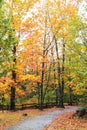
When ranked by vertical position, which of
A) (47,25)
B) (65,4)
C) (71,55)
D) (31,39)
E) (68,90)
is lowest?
(68,90)

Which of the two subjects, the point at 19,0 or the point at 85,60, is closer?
the point at 85,60

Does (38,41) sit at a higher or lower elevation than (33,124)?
higher

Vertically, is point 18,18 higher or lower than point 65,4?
lower

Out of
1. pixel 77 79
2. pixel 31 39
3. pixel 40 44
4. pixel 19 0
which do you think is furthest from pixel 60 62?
pixel 77 79

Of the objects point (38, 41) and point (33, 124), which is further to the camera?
point (38, 41)

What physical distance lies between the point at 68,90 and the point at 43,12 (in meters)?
23.3

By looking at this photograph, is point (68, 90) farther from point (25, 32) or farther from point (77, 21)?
point (77, 21)

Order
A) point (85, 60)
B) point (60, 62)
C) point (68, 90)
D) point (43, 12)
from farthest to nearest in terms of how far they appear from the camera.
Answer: point (68, 90) → point (60, 62) → point (43, 12) → point (85, 60)

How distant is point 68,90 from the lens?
187 ft

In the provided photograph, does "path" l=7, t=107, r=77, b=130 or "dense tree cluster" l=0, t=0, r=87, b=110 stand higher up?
"dense tree cluster" l=0, t=0, r=87, b=110

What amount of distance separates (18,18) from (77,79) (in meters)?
9.69

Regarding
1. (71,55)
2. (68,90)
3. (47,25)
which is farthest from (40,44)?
(68,90)

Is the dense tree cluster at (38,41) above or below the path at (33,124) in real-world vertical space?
above

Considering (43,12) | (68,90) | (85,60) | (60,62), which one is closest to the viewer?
(85,60)
